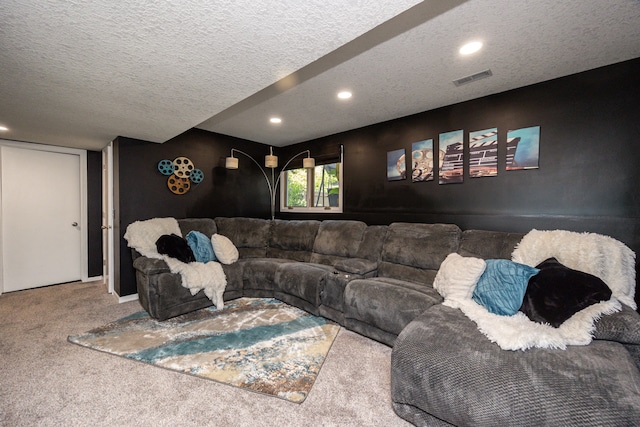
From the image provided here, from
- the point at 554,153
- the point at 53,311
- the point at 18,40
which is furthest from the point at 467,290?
the point at 53,311

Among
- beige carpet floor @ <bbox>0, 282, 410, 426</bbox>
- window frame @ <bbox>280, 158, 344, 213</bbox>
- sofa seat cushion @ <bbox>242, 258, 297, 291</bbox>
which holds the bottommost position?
beige carpet floor @ <bbox>0, 282, 410, 426</bbox>

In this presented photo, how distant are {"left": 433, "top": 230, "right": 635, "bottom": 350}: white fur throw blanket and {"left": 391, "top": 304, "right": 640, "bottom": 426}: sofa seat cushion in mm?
58

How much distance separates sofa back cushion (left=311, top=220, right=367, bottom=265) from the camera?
3.30 m

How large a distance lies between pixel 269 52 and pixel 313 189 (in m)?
3.05

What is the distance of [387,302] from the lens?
2156mm

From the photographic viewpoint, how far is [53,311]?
9.62 ft

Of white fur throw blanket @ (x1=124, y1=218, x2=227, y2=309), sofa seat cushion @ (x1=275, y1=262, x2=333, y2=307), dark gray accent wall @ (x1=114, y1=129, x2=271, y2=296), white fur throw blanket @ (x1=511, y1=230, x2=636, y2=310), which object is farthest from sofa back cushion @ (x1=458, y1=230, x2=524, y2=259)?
dark gray accent wall @ (x1=114, y1=129, x2=271, y2=296)

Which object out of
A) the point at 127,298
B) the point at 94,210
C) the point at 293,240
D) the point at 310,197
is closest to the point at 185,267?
the point at 127,298

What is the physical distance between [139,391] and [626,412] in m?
2.43

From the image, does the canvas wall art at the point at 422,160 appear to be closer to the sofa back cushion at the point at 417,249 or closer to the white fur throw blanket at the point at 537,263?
the sofa back cushion at the point at 417,249

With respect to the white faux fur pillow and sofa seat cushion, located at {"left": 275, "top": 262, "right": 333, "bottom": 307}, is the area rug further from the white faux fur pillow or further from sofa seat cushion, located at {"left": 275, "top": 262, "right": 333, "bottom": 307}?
the white faux fur pillow

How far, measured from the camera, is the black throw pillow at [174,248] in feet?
9.49

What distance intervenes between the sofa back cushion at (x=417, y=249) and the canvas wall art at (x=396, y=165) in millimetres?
742

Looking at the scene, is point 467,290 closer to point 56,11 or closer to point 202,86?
point 202,86
